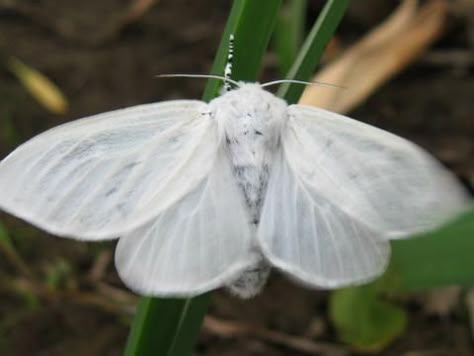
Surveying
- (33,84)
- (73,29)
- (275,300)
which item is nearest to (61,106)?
(33,84)

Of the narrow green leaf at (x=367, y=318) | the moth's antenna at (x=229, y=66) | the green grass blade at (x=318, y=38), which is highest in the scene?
the green grass blade at (x=318, y=38)

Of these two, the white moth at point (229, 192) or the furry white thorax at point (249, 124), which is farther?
the furry white thorax at point (249, 124)

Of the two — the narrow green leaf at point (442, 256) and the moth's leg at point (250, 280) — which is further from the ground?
the narrow green leaf at point (442, 256)

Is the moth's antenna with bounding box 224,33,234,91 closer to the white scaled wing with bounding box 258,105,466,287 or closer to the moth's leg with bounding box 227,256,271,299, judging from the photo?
the white scaled wing with bounding box 258,105,466,287

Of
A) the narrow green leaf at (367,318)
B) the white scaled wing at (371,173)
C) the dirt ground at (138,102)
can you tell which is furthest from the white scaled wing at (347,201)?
the dirt ground at (138,102)

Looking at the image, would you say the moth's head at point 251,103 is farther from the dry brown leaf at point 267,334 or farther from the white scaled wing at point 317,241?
the dry brown leaf at point 267,334

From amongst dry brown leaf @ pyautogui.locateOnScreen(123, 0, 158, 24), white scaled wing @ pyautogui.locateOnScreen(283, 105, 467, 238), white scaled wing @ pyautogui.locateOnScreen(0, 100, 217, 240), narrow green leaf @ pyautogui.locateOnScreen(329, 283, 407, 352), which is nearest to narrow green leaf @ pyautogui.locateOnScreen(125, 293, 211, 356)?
white scaled wing @ pyautogui.locateOnScreen(0, 100, 217, 240)

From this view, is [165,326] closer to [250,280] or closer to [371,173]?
[250,280]
